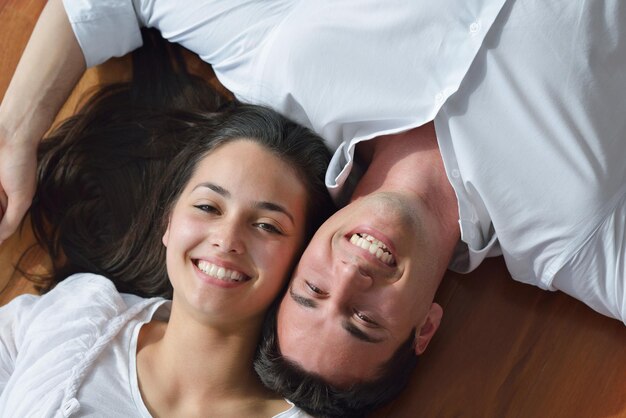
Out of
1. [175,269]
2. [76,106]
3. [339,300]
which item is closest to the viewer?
[339,300]

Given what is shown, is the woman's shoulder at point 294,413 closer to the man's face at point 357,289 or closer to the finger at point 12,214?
the man's face at point 357,289

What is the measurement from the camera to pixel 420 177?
5.82ft

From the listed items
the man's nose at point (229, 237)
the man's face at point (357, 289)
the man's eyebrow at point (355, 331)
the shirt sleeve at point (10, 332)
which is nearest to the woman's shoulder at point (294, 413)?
the man's face at point (357, 289)

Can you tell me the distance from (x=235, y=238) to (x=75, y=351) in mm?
456

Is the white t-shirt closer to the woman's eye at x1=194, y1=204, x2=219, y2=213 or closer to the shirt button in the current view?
the woman's eye at x1=194, y1=204, x2=219, y2=213

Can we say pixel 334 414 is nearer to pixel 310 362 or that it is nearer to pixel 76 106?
pixel 310 362

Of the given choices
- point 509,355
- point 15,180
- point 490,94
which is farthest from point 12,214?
point 509,355

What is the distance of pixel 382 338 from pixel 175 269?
1.50 ft

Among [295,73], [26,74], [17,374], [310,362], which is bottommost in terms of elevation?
[17,374]

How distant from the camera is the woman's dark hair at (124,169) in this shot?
2029 millimetres

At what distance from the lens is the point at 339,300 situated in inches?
64.7

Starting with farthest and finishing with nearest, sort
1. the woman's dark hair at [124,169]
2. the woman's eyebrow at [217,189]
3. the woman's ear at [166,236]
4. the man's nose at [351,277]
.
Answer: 1. the woman's dark hair at [124,169]
2. the woman's ear at [166,236]
3. the woman's eyebrow at [217,189]
4. the man's nose at [351,277]

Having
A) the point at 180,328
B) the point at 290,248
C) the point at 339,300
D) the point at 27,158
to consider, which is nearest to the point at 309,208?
the point at 290,248

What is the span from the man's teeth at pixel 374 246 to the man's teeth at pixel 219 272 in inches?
10.1
